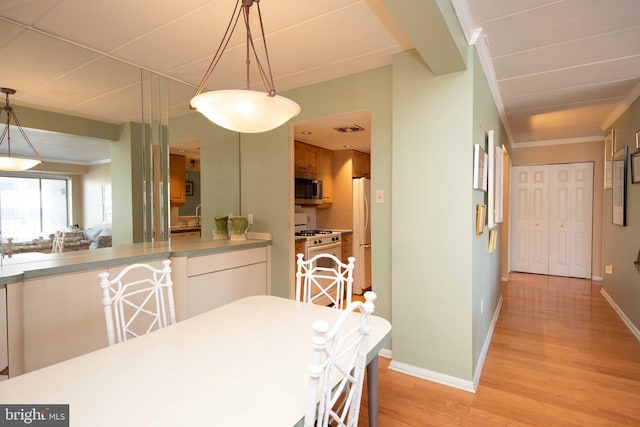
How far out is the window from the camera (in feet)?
6.38

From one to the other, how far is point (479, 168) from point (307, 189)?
2.51 m

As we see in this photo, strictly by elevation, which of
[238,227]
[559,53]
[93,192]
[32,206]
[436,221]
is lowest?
[238,227]

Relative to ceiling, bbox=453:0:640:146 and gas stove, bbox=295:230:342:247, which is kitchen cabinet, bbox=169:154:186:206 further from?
ceiling, bbox=453:0:640:146

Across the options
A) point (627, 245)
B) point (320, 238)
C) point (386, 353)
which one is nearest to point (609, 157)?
point (627, 245)

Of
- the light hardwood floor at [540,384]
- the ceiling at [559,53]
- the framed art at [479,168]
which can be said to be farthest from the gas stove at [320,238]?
the ceiling at [559,53]

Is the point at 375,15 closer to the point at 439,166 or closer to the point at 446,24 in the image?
the point at 446,24

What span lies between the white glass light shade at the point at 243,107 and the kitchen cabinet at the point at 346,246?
10.3ft

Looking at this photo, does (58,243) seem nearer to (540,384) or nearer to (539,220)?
(540,384)

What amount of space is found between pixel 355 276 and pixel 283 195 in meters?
1.89

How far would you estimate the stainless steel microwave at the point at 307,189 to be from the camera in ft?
14.2

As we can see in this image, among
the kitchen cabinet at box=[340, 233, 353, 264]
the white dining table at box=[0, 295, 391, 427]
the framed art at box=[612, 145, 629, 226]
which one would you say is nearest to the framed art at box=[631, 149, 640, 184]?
the framed art at box=[612, 145, 629, 226]

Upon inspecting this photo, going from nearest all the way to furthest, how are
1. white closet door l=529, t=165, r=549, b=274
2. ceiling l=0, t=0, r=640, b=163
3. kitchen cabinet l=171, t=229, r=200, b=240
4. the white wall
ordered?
ceiling l=0, t=0, r=640, b=163, the white wall, kitchen cabinet l=171, t=229, r=200, b=240, white closet door l=529, t=165, r=549, b=274

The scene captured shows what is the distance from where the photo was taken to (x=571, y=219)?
17.9ft

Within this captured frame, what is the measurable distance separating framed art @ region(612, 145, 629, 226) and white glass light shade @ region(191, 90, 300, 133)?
3.82m
